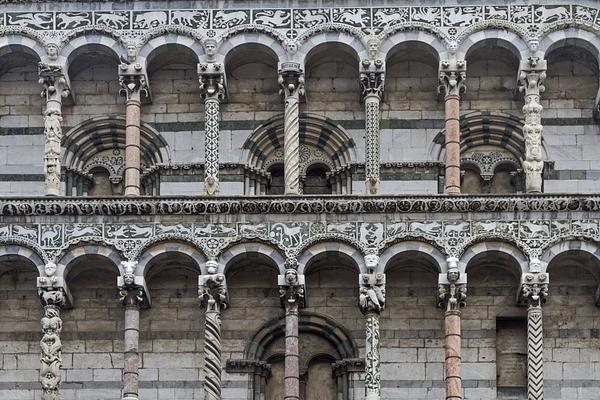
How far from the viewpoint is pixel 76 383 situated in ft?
113

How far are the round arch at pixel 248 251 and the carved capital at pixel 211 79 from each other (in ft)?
8.26

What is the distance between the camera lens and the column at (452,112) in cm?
3447

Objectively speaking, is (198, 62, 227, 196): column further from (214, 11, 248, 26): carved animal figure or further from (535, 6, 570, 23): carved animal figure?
(535, 6, 570, 23): carved animal figure

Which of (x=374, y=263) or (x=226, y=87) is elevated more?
(x=226, y=87)

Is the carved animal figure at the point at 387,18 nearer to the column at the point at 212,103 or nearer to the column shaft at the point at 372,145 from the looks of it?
the column shaft at the point at 372,145

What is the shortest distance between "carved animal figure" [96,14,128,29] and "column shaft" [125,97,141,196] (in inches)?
44.1

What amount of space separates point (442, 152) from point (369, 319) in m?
3.18

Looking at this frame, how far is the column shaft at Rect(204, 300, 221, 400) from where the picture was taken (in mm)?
33594

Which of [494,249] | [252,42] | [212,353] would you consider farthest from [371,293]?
[252,42]

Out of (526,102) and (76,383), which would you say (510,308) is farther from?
(76,383)

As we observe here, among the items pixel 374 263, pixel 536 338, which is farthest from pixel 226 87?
pixel 536 338

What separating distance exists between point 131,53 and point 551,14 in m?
6.21

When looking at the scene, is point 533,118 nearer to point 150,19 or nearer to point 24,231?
point 150,19

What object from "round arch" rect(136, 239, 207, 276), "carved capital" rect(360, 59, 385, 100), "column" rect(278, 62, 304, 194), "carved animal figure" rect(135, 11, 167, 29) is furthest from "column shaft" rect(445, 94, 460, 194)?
"carved animal figure" rect(135, 11, 167, 29)
